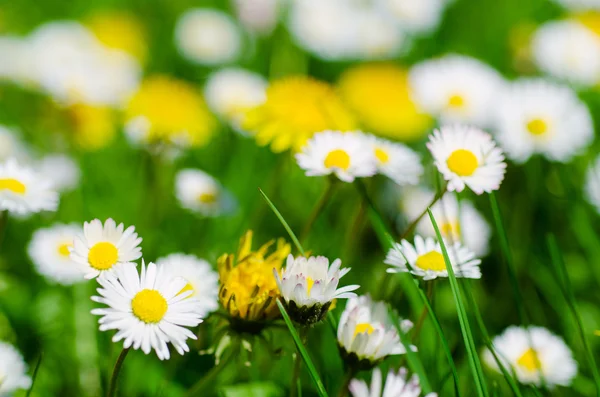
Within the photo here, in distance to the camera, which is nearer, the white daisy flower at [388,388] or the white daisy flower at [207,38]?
the white daisy flower at [388,388]

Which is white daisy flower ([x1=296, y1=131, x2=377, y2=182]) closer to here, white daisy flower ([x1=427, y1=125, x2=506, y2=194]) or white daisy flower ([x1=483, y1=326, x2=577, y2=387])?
white daisy flower ([x1=427, y1=125, x2=506, y2=194])

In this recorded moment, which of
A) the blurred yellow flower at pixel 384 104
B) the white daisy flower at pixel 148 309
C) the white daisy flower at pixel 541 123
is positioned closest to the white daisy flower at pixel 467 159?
the white daisy flower at pixel 148 309

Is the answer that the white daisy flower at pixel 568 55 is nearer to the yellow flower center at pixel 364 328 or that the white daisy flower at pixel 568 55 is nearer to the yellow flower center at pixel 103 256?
the yellow flower center at pixel 364 328

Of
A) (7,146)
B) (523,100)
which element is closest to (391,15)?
(523,100)

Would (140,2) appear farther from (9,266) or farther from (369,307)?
(369,307)

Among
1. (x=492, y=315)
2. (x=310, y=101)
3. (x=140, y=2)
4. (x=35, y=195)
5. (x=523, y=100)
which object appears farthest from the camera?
(x=140, y=2)

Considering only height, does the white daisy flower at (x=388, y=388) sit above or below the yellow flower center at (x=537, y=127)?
below
